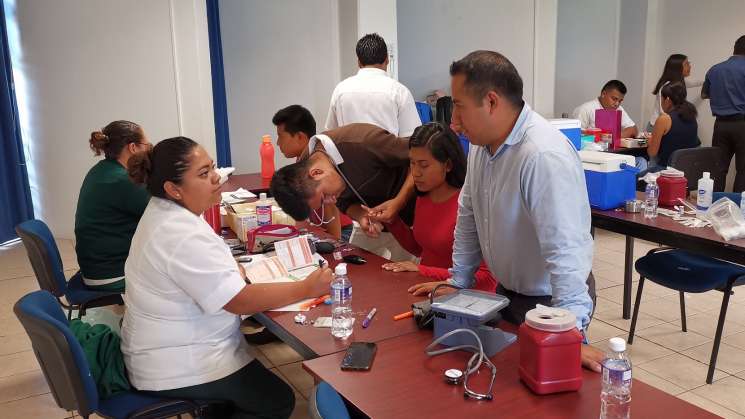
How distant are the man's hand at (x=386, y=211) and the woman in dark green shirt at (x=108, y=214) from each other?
1088 millimetres

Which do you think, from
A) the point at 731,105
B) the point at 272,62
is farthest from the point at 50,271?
the point at 731,105

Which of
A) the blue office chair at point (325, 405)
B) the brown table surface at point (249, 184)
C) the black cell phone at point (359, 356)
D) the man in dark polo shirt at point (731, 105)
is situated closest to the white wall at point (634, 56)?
the man in dark polo shirt at point (731, 105)

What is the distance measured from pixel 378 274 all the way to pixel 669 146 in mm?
4340

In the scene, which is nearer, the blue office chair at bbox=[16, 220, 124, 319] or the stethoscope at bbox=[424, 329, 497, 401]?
the stethoscope at bbox=[424, 329, 497, 401]

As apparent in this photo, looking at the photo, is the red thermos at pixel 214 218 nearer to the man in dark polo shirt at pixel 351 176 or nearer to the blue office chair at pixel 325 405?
the man in dark polo shirt at pixel 351 176

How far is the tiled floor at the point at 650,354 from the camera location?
2916mm

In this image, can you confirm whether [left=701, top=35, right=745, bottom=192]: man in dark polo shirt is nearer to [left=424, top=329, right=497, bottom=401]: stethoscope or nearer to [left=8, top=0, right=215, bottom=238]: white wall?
[left=8, top=0, right=215, bottom=238]: white wall

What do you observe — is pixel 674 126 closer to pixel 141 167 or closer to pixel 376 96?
pixel 376 96

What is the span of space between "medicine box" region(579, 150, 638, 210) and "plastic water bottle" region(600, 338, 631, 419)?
6.85ft

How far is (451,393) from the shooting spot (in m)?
1.50

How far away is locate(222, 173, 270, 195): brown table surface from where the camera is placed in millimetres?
4098

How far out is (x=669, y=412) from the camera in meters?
1.38

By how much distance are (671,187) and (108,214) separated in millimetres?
2789

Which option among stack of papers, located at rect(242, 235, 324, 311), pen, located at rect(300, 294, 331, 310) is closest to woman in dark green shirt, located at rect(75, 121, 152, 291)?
stack of papers, located at rect(242, 235, 324, 311)
